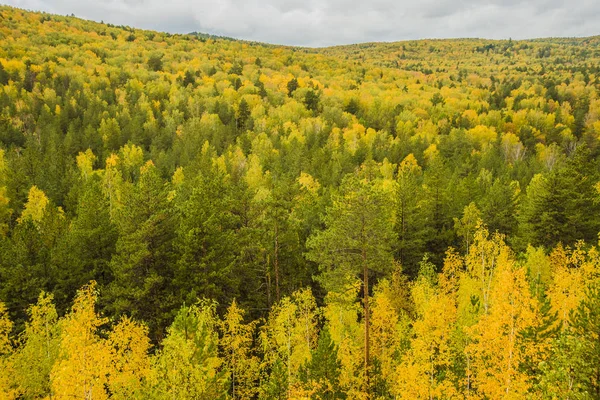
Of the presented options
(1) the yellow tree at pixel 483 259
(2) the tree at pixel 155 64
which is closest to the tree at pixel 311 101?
(2) the tree at pixel 155 64

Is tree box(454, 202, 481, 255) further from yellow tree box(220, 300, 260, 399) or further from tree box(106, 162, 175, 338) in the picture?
tree box(106, 162, 175, 338)

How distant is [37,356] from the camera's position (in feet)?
75.8

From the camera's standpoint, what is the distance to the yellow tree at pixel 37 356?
74.0ft

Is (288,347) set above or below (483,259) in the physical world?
below

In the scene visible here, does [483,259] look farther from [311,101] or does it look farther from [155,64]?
[155,64]

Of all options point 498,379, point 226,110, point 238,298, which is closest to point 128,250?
point 238,298

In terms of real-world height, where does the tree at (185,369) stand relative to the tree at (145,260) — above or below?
below

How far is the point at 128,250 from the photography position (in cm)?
2667

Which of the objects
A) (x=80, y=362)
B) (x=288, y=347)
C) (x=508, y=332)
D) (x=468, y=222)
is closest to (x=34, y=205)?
(x=80, y=362)

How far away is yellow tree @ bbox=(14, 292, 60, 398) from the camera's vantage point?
2255cm

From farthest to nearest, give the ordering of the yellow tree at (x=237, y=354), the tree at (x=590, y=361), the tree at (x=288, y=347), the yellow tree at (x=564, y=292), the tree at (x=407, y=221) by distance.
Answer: the tree at (x=407, y=221)
the yellow tree at (x=237, y=354)
the yellow tree at (x=564, y=292)
the tree at (x=288, y=347)
the tree at (x=590, y=361)

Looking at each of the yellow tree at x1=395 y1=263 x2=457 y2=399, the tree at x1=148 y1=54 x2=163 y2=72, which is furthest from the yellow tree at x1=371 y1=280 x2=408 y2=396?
the tree at x1=148 y1=54 x2=163 y2=72

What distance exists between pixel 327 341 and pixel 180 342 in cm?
780

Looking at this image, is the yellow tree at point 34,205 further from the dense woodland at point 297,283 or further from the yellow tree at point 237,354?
the yellow tree at point 237,354
